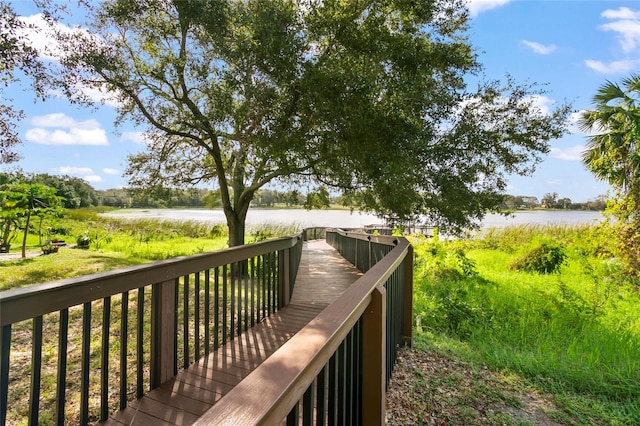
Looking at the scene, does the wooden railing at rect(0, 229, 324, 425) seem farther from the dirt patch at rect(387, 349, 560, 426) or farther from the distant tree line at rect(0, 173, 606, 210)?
the distant tree line at rect(0, 173, 606, 210)

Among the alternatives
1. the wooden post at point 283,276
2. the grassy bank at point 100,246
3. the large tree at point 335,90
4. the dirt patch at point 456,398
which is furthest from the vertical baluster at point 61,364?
the grassy bank at point 100,246

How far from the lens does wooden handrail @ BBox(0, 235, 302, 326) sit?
156 cm

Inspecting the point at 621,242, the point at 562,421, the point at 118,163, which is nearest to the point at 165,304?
the point at 562,421

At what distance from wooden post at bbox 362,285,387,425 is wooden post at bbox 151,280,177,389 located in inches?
60.4

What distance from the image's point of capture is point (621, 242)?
8.31m

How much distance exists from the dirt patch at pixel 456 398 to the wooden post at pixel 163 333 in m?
1.69

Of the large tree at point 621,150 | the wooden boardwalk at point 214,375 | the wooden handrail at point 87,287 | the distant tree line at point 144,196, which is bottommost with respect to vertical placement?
the wooden boardwalk at point 214,375

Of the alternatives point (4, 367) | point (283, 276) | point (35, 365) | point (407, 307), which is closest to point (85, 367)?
point (35, 365)

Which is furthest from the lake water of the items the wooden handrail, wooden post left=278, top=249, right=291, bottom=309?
the wooden handrail

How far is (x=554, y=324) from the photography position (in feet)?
16.2

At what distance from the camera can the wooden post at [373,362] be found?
1699mm

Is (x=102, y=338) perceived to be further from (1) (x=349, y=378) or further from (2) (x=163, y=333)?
(1) (x=349, y=378)

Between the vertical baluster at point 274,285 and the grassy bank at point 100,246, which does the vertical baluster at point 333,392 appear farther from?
the grassy bank at point 100,246

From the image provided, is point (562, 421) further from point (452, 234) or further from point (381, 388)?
point (452, 234)
